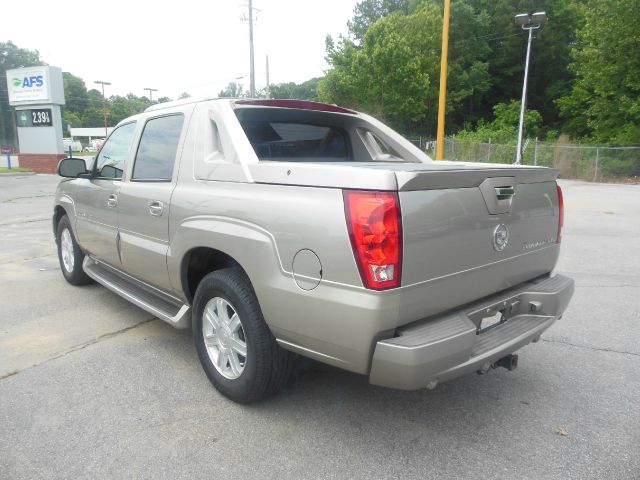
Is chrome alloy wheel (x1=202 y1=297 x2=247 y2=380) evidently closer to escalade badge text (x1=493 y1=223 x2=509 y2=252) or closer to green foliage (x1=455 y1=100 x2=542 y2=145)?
escalade badge text (x1=493 y1=223 x2=509 y2=252)

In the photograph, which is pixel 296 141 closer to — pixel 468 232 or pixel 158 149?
pixel 158 149

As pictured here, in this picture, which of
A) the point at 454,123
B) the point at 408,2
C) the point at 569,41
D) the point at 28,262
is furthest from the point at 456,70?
the point at 28,262

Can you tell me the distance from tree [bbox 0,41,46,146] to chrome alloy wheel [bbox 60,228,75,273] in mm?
97552

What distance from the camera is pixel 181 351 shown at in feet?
12.6

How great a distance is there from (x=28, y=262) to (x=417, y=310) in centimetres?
647

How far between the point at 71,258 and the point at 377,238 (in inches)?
181

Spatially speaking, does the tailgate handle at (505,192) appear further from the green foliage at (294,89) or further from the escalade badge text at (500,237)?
the green foliage at (294,89)

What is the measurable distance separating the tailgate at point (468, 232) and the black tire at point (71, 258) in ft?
13.8

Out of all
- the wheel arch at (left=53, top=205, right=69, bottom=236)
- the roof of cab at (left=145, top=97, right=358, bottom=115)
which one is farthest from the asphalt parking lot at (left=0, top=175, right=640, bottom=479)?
the roof of cab at (left=145, top=97, right=358, bottom=115)

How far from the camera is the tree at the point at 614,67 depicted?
84.6 ft

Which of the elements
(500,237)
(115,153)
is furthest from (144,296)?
(500,237)

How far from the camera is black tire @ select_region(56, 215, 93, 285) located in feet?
17.4

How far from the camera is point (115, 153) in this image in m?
4.52

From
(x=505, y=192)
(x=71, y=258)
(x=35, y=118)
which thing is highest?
(x=35, y=118)
